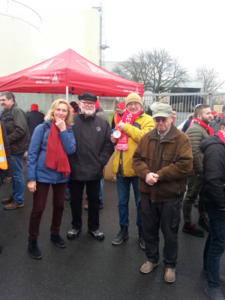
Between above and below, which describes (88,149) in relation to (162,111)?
below

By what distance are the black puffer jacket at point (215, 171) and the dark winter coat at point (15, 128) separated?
3.18 m

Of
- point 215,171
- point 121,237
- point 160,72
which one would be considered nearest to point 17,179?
point 121,237

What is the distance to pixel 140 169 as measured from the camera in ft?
7.85

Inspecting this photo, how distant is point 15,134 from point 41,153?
63.0 inches

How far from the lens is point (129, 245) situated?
10.1 ft

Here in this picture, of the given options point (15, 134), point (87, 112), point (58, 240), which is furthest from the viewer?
point (15, 134)

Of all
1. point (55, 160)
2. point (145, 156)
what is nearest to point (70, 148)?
point (55, 160)

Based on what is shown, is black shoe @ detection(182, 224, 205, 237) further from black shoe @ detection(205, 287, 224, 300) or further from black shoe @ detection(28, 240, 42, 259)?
black shoe @ detection(28, 240, 42, 259)

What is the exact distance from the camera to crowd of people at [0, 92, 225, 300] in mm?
2199

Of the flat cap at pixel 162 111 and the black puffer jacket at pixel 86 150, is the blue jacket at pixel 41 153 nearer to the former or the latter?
the black puffer jacket at pixel 86 150

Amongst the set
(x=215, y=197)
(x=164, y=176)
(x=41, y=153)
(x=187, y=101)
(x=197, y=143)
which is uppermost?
(x=187, y=101)

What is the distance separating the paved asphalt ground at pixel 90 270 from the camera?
224 cm

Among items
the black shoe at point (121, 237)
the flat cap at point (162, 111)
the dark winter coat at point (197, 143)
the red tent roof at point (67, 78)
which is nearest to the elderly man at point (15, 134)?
the red tent roof at point (67, 78)

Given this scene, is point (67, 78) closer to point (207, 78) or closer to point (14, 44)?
point (14, 44)
